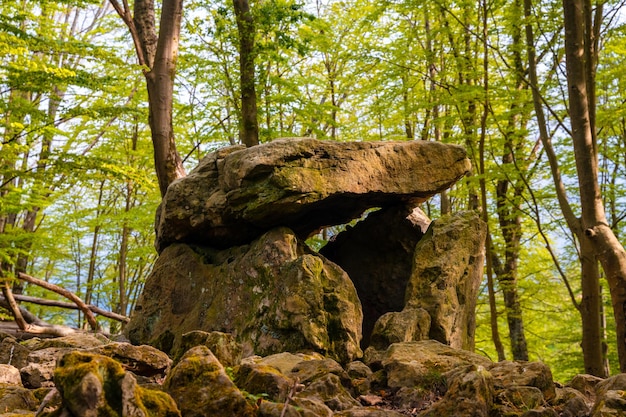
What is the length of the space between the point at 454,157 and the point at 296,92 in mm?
6139

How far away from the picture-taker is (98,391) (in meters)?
2.68

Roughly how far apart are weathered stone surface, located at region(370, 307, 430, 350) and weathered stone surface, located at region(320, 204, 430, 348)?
1.61m

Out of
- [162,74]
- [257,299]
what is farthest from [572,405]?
[162,74]

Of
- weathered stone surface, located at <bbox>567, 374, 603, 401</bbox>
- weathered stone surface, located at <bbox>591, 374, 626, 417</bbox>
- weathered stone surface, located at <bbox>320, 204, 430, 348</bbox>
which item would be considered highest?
weathered stone surface, located at <bbox>320, 204, 430, 348</bbox>

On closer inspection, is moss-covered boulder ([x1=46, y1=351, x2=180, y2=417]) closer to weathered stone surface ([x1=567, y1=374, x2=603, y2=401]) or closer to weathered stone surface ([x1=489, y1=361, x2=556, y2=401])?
weathered stone surface ([x1=489, y1=361, x2=556, y2=401])

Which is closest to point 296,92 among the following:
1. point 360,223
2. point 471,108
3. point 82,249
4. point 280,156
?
point 471,108

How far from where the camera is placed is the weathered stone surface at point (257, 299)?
6164mm

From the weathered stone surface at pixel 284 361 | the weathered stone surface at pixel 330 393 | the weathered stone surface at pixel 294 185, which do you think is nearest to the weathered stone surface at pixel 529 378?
the weathered stone surface at pixel 330 393

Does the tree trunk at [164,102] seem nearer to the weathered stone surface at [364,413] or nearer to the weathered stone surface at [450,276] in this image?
the weathered stone surface at [450,276]

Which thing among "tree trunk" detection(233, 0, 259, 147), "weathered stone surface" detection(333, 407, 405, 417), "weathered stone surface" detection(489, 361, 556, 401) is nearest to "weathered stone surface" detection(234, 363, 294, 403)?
"weathered stone surface" detection(333, 407, 405, 417)

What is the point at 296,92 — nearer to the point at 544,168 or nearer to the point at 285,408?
Answer: the point at 544,168

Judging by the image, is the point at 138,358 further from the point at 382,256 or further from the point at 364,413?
the point at 382,256

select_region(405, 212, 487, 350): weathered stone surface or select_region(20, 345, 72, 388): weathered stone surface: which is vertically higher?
select_region(405, 212, 487, 350): weathered stone surface

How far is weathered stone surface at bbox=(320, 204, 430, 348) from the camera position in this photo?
28.2 ft
